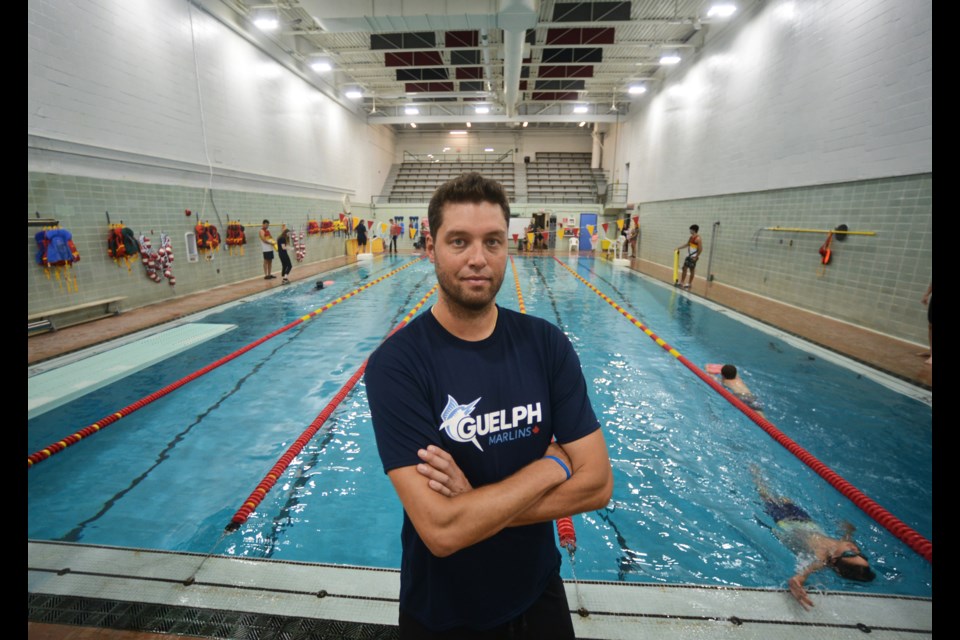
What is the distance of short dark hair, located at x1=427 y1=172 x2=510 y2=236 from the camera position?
126 centimetres

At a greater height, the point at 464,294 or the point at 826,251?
the point at 826,251

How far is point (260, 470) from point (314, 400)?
4.42ft

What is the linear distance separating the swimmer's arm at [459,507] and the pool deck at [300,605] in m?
1.15

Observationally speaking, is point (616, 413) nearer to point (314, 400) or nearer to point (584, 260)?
point (314, 400)

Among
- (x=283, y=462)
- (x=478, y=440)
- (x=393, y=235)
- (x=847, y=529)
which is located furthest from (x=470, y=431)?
(x=393, y=235)

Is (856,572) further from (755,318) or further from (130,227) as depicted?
(130,227)

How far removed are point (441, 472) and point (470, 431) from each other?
0.14 m

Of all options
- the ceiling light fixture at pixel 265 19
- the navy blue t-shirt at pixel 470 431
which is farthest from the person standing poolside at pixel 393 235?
the navy blue t-shirt at pixel 470 431

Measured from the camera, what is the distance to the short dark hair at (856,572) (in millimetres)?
2438

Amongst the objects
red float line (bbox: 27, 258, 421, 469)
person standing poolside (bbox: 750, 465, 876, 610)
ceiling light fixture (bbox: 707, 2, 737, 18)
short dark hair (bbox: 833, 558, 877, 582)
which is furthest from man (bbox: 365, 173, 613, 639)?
ceiling light fixture (bbox: 707, 2, 737, 18)

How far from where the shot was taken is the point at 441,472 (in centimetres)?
117
